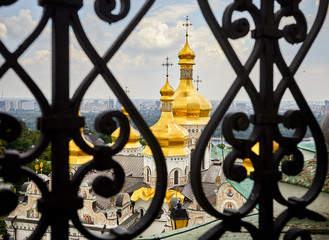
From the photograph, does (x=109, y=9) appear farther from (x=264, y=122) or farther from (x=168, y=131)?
(x=168, y=131)

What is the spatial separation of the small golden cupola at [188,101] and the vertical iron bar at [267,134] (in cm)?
1747

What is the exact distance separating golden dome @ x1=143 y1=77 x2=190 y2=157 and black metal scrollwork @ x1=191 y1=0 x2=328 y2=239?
48.2ft

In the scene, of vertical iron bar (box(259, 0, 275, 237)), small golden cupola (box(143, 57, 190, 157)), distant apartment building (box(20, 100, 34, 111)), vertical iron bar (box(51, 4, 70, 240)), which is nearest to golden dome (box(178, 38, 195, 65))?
small golden cupola (box(143, 57, 190, 157))

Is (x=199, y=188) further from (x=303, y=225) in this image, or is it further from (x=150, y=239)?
(x=303, y=225)

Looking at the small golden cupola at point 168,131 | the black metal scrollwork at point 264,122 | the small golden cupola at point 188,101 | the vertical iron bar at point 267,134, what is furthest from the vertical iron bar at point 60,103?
the small golden cupola at point 188,101

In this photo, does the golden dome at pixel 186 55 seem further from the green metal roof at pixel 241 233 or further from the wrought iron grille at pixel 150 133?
the wrought iron grille at pixel 150 133

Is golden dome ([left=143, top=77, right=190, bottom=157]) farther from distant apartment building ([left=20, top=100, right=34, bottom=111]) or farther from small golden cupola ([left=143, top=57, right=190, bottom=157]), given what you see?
distant apartment building ([left=20, top=100, right=34, bottom=111])

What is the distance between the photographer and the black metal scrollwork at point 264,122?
1005 mm

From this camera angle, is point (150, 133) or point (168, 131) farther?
point (168, 131)

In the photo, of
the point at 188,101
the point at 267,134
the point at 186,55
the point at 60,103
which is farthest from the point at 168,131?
the point at 60,103

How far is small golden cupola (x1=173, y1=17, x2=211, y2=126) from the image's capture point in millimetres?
18547

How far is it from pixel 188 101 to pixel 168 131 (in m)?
3.11

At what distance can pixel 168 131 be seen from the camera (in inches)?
631

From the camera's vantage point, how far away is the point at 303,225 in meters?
1.48
